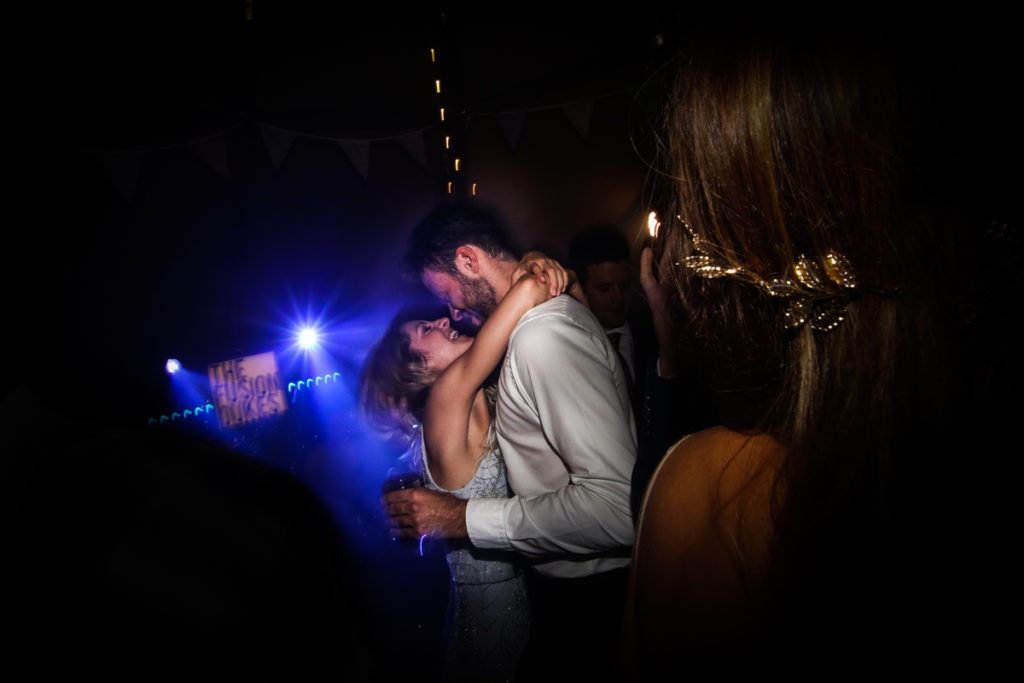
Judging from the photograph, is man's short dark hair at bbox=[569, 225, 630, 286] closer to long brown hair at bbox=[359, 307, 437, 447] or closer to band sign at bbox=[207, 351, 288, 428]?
long brown hair at bbox=[359, 307, 437, 447]

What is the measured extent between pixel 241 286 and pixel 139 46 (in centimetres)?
224

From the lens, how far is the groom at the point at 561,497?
52.9 inches

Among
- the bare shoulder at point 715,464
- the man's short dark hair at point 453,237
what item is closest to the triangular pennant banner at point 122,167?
the man's short dark hair at point 453,237

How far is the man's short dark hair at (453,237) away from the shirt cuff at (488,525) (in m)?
1.06

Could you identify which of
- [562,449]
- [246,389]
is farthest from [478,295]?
[246,389]

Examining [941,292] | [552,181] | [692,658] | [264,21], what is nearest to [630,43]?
[552,181]

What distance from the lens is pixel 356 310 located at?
5.74 meters

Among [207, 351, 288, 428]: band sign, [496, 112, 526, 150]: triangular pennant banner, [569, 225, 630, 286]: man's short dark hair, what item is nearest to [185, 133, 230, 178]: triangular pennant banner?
[207, 351, 288, 428]: band sign

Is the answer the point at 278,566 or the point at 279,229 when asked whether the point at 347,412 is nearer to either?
the point at 279,229

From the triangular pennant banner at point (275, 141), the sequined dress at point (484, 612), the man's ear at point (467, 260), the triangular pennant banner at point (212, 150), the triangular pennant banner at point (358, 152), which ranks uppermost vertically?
the triangular pennant banner at point (358, 152)

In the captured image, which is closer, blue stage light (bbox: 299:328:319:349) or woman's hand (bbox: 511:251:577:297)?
woman's hand (bbox: 511:251:577:297)

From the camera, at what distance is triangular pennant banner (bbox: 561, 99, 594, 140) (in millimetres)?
4586

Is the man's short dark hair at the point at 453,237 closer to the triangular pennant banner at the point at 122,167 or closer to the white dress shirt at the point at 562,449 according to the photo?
the white dress shirt at the point at 562,449

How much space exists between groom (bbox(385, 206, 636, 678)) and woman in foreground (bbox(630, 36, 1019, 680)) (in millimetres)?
765
